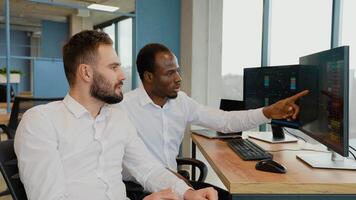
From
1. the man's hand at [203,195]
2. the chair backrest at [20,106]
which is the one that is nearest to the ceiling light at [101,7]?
the chair backrest at [20,106]

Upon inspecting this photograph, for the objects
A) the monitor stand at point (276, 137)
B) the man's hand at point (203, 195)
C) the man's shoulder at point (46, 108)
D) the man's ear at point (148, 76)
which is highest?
the man's ear at point (148, 76)

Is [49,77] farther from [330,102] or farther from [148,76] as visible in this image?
[330,102]

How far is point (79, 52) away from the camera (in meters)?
1.29

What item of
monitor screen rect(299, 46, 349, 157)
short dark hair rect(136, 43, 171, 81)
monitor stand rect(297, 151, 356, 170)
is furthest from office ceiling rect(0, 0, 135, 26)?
monitor stand rect(297, 151, 356, 170)

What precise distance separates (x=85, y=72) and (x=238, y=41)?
2956 mm

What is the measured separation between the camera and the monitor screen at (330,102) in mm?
1244

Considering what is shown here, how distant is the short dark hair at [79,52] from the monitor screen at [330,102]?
2.99 ft

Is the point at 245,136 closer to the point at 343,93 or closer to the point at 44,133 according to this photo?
the point at 343,93

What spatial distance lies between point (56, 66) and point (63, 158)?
13.0 feet

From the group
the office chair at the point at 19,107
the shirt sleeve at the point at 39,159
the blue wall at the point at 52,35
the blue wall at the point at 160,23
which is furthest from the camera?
the blue wall at the point at 52,35

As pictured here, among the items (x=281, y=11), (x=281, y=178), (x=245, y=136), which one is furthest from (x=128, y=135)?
(x=281, y=11)

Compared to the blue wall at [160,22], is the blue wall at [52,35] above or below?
above

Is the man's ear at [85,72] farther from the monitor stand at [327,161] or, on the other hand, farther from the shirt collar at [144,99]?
the monitor stand at [327,161]

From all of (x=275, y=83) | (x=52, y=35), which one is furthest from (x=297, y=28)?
(x=52, y=35)
